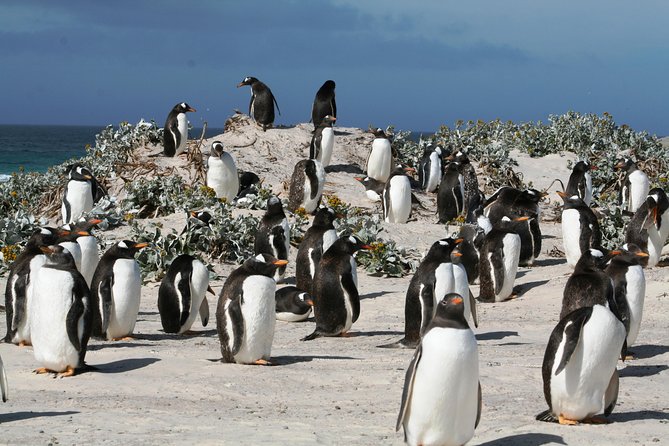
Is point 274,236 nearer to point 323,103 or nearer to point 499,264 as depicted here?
point 499,264

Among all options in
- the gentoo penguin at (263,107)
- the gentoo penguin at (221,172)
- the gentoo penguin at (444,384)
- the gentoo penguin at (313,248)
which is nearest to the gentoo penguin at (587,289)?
the gentoo penguin at (444,384)

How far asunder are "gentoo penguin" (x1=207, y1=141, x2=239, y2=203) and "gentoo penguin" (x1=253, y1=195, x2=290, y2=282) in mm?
3662

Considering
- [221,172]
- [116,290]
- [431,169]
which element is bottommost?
[116,290]

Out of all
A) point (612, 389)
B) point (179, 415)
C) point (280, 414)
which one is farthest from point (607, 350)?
point (179, 415)

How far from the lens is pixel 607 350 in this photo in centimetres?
563

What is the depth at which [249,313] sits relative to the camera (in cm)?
733

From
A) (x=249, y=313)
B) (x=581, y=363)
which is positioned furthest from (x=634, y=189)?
(x=581, y=363)

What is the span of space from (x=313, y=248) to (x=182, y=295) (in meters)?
2.13

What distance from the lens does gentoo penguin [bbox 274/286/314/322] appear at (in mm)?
9961

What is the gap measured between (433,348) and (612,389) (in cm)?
138

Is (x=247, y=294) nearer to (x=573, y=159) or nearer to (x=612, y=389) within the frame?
(x=612, y=389)

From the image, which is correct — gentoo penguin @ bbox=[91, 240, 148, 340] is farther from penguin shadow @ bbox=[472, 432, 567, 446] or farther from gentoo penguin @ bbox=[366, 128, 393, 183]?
gentoo penguin @ bbox=[366, 128, 393, 183]

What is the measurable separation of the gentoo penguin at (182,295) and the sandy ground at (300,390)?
0.16m

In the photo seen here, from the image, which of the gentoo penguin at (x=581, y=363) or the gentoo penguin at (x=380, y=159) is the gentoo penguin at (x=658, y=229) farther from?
the gentoo penguin at (x=380, y=159)
